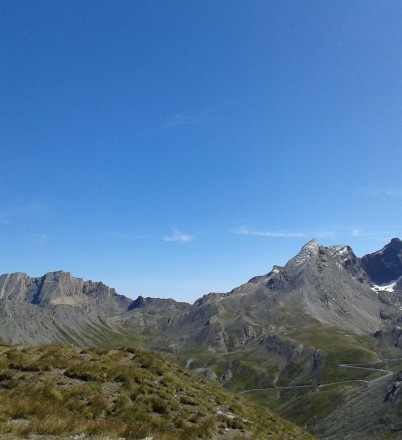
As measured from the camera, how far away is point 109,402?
876 inches

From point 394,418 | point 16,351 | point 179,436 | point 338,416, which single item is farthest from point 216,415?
point 338,416

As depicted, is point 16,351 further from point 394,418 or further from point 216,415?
point 394,418

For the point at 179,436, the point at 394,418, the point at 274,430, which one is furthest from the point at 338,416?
the point at 179,436

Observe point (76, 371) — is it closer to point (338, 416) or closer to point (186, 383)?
point (186, 383)

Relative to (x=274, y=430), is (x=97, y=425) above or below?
above

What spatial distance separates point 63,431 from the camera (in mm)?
16641

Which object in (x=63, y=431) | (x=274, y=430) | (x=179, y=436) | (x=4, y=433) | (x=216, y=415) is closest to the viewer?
(x=4, y=433)

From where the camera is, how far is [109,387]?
2441 cm

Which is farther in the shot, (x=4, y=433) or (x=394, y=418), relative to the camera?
(x=394, y=418)

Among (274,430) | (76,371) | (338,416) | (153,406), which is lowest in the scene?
(338,416)

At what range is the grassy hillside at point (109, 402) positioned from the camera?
706 inches

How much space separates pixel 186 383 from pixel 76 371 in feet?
25.1

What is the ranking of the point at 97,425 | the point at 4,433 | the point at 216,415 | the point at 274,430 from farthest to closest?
1. the point at 274,430
2. the point at 216,415
3. the point at 97,425
4. the point at 4,433

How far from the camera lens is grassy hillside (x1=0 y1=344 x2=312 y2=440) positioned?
58.8 ft
